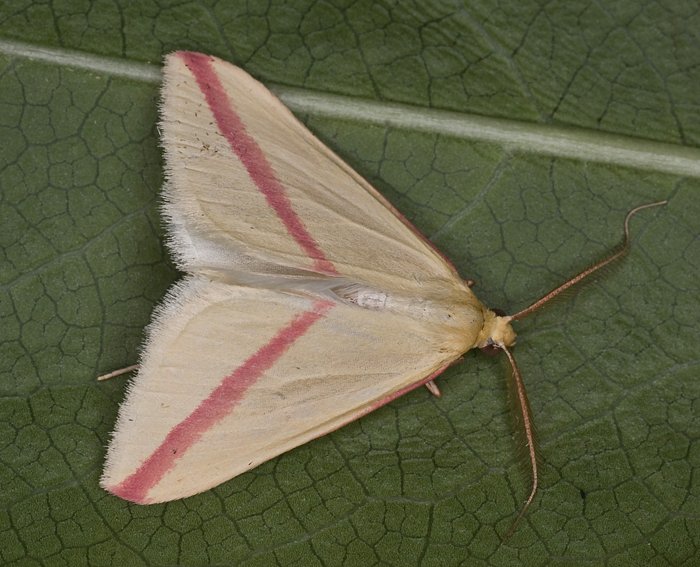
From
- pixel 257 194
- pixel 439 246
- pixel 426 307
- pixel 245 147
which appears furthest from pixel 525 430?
pixel 245 147

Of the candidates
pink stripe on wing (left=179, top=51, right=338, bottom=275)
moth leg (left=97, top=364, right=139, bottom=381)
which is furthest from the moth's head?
moth leg (left=97, top=364, right=139, bottom=381)

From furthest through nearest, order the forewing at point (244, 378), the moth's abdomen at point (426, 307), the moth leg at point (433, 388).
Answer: the moth leg at point (433, 388) < the moth's abdomen at point (426, 307) < the forewing at point (244, 378)

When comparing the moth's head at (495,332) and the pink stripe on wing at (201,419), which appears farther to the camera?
the moth's head at (495,332)

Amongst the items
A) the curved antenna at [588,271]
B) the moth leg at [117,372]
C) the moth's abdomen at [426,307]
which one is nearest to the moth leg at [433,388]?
the moth's abdomen at [426,307]

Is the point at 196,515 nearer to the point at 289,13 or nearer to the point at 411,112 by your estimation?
the point at 411,112

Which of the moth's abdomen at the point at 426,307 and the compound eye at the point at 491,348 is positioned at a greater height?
the moth's abdomen at the point at 426,307

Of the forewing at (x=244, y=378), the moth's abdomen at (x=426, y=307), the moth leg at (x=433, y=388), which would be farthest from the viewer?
the moth leg at (x=433, y=388)

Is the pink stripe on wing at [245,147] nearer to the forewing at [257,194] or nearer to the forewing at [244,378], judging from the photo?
the forewing at [257,194]

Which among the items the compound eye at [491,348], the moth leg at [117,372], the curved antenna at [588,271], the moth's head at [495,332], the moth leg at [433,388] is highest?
the curved antenna at [588,271]
